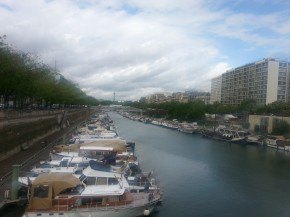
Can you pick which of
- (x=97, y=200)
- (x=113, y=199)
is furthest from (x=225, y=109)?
(x=97, y=200)

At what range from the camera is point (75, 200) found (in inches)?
933

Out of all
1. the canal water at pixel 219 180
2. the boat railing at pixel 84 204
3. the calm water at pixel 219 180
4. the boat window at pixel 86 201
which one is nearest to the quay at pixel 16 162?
the calm water at pixel 219 180

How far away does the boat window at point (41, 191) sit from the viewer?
23336mm

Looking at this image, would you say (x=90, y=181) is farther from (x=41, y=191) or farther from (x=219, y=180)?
(x=219, y=180)

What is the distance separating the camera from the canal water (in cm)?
2984

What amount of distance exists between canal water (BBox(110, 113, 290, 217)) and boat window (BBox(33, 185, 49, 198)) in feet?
24.8

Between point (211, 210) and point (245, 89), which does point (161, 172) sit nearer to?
point (211, 210)

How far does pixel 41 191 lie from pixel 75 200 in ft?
6.41

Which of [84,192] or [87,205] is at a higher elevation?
[84,192]

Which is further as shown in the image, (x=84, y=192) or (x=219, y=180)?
(x=219, y=180)

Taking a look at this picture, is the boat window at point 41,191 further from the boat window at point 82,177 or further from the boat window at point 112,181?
the boat window at point 112,181

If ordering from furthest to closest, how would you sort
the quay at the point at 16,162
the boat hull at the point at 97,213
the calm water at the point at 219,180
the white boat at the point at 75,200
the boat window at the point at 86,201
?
the calm water at the point at 219,180, the quay at the point at 16,162, the boat window at the point at 86,201, the white boat at the point at 75,200, the boat hull at the point at 97,213

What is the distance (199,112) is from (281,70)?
29880 mm

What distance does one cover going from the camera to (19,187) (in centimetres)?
2661
